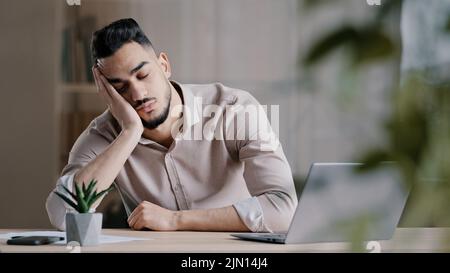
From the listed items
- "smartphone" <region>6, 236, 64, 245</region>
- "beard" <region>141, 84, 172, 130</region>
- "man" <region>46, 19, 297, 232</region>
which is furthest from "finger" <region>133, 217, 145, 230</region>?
"beard" <region>141, 84, 172, 130</region>

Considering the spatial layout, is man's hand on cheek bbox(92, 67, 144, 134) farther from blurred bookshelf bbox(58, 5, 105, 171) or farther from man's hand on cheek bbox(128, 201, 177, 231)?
blurred bookshelf bbox(58, 5, 105, 171)

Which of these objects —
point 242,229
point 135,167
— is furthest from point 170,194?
point 242,229

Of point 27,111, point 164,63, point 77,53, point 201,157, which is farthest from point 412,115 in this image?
point 27,111

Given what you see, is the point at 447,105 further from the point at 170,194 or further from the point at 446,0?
the point at 170,194

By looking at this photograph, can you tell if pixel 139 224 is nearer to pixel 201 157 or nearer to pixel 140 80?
pixel 201 157

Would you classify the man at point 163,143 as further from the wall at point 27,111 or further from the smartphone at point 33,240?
the wall at point 27,111

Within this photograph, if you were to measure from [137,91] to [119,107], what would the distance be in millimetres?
90

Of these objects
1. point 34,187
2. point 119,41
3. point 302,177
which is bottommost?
point 34,187

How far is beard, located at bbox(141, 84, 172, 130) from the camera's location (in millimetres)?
2783

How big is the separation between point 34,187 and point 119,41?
174 cm

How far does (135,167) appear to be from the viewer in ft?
8.91

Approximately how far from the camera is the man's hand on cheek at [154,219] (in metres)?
2.23

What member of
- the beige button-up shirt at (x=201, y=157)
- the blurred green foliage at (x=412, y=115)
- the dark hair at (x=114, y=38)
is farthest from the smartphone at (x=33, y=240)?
the blurred green foliage at (x=412, y=115)
